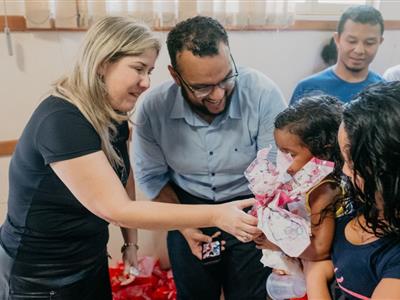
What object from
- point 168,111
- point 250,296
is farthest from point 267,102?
point 250,296

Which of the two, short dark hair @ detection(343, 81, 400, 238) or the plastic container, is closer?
short dark hair @ detection(343, 81, 400, 238)

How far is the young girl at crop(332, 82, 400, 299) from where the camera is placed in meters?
0.76

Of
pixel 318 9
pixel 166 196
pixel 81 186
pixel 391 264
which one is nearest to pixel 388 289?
pixel 391 264

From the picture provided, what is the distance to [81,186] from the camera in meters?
0.98

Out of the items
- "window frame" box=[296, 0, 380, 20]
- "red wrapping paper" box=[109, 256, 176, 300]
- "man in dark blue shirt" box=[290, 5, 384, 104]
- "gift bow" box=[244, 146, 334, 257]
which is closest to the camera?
"gift bow" box=[244, 146, 334, 257]

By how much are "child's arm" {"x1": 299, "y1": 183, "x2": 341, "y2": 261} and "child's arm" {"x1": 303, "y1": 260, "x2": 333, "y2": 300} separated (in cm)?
2

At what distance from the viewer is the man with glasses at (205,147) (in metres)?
1.30

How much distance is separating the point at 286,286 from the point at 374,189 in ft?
1.45

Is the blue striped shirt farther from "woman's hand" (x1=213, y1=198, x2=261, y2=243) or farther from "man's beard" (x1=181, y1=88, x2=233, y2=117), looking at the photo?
"woman's hand" (x1=213, y1=198, x2=261, y2=243)

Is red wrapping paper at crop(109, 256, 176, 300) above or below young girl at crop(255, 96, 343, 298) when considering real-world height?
below

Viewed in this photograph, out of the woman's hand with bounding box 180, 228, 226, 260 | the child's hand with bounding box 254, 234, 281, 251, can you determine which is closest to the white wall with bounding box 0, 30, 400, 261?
the woman's hand with bounding box 180, 228, 226, 260

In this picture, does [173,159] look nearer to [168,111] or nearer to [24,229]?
[168,111]

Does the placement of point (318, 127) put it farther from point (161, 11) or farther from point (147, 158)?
point (161, 11)

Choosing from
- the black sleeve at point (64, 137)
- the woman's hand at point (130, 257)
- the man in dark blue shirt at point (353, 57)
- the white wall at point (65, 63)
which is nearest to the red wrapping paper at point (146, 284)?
the white wall at point (65, 63)
